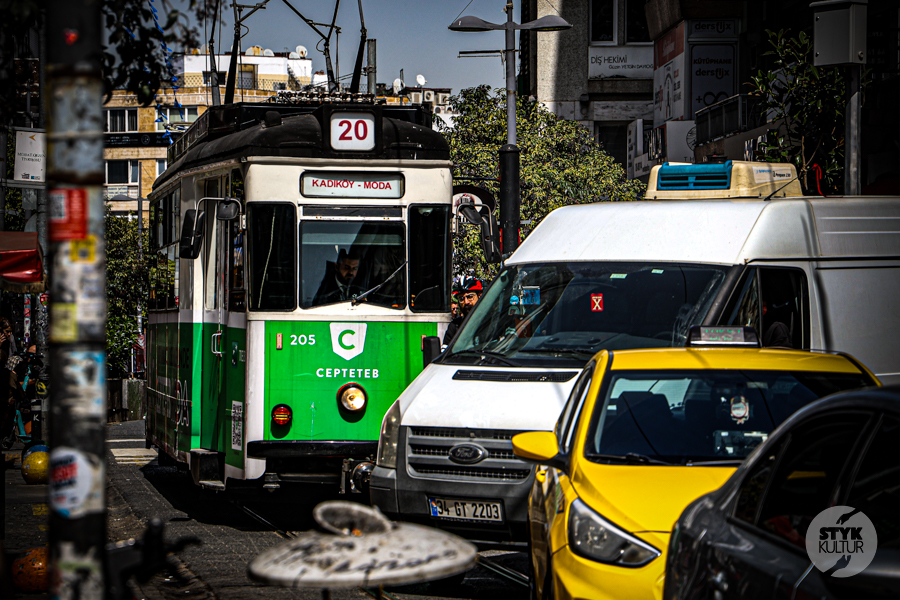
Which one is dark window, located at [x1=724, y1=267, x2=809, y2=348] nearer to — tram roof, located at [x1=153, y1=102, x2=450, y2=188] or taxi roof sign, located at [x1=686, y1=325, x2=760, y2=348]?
taxi roof sign, located at [x1=686, y1=325, x2=760, y2=348]

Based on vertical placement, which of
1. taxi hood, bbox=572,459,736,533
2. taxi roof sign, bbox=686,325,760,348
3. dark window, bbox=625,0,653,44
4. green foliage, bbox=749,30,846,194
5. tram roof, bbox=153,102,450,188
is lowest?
taxi hood, bbox=572,459,736,533

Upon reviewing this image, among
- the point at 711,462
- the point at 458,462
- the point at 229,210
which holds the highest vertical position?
the point at 229,210

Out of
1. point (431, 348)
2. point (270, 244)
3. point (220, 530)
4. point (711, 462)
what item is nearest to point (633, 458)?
point (711, 462)

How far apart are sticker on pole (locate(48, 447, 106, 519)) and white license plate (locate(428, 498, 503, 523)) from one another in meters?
4.24

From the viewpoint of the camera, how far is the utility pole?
130 inches

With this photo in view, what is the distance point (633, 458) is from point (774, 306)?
386 cm

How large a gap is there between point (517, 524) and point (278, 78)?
3380 inches

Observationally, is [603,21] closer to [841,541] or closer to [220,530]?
[220,530]

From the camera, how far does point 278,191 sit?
32.9ft

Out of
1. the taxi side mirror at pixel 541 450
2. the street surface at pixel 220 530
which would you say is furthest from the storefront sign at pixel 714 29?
the taxi side mirror at pixel 541 450

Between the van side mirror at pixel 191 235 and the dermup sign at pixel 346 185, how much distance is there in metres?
1.10

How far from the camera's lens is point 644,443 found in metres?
5.64

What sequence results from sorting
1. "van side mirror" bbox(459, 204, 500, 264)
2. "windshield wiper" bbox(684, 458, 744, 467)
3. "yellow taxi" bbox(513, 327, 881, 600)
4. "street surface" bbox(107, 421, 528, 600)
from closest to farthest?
"yellow taxi" bbox(513, 327, 881, 600) < "windshield wiper" bbox(684, 458, 744, 467) < "street surface" bbox(107, 421, 528, 600) < "van side mirror" bbox(459, 204, 500, 264)

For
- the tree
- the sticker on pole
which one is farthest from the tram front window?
the tree
